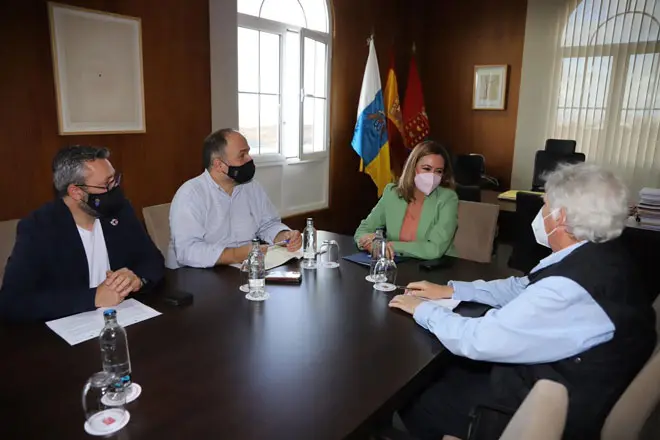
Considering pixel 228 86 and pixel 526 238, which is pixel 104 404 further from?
pixel 526 238

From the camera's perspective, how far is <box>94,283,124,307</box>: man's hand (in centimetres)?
155

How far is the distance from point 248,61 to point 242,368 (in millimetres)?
3246

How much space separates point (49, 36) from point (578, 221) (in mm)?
2843

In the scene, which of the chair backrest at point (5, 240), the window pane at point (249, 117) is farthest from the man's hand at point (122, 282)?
the window pane at point (249, 117)

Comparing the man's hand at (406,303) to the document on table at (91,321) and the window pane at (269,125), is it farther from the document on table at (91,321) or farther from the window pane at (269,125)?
the window pane at (269,125)

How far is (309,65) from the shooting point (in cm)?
461

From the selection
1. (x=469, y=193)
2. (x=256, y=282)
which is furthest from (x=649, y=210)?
(x=256, y=282)

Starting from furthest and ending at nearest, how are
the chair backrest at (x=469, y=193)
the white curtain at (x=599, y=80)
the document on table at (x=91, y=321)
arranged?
the white curtain at (x=599, y=80) → the chair backrest at (x=469, y=193) → the document on table at (x=91, y=321)

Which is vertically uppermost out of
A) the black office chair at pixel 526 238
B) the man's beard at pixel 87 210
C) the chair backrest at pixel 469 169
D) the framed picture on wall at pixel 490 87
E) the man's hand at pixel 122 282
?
the framed picture on wall at pixel 490 87

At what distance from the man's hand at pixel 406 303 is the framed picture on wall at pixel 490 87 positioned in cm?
482

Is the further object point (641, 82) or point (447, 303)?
point (641, 82)

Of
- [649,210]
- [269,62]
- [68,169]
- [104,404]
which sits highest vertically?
[269,62]

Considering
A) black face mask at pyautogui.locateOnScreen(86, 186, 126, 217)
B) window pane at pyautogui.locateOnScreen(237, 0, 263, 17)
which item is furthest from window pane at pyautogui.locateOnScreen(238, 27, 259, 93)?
black face mask at pyautogui.locateOnScreen(86, 186, 126, 217)

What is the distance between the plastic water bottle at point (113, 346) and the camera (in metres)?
1.18
